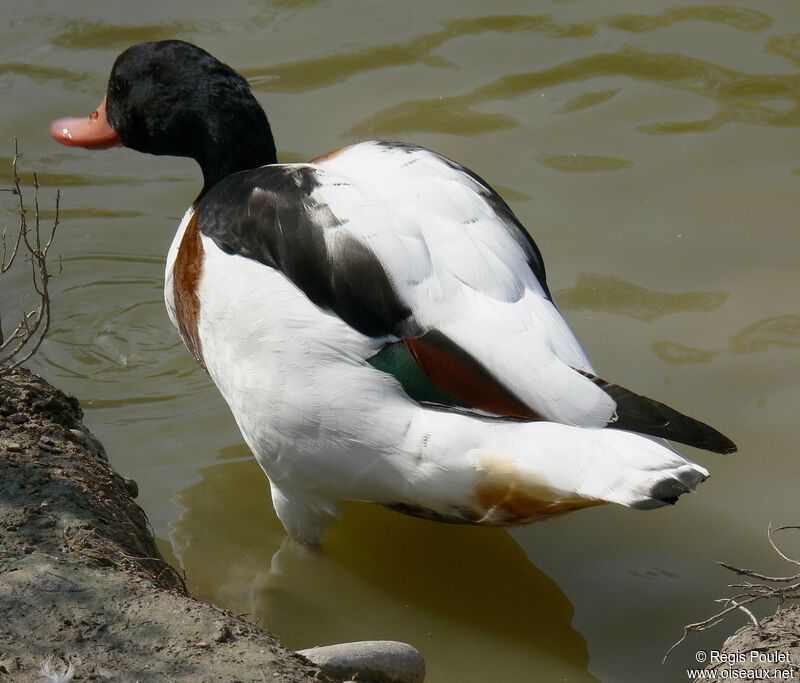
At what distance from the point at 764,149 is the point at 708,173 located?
37 centimetres

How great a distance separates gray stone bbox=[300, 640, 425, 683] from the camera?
3.13m

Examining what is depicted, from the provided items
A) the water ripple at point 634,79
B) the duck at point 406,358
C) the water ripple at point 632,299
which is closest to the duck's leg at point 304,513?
the duck at point 406,358

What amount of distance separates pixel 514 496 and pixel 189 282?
1297mm

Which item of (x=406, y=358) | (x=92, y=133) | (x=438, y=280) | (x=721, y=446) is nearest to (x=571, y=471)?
(x=721, y=446)

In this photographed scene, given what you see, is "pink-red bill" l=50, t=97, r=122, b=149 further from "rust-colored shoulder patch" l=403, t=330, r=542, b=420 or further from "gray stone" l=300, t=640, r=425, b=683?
"gray stone" l=300, t=640, r=425, b=683

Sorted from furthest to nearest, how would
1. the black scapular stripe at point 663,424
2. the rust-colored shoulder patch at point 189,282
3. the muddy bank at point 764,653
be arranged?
the rust-colored shoulder patch at point 189,282, the black scapular stripe at point 663,424, the muddy bank at point 764,653

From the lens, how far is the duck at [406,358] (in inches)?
134

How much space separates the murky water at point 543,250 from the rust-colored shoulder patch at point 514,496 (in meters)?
0.51

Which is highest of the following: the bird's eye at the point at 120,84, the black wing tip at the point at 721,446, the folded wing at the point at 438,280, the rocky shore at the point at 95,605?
the bird's eye at the point at 120,84

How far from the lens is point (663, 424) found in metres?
3.30

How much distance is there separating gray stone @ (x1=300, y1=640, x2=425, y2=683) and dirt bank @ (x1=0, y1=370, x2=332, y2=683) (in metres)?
0.22

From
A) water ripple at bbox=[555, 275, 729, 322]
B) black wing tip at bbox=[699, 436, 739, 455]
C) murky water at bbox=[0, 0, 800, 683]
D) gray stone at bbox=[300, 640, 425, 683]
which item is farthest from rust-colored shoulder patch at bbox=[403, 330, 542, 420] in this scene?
water ripple at bbox=[555, 275, 729, 322]

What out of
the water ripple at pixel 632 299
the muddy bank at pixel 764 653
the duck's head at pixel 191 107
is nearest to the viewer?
the muddy bank at pixel 764 653

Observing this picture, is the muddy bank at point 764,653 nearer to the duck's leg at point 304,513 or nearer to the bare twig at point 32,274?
the duck's leg at point 304,513
